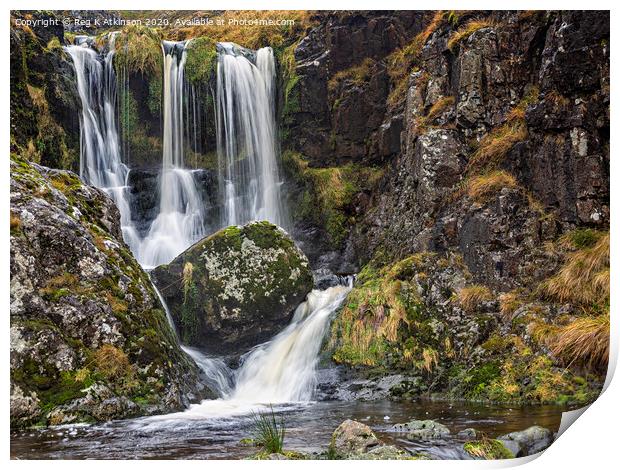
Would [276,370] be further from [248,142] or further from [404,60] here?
[404,60]

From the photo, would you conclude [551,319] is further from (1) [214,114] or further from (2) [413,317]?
(1) [214,114]

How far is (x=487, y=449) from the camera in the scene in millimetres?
4629

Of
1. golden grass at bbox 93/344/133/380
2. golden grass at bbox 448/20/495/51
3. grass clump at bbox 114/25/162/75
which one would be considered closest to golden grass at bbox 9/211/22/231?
golden grass at bbox 93/344/133/380

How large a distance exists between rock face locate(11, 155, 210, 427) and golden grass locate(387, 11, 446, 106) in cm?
567

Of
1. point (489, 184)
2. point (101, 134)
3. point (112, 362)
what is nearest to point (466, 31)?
point (489, 184)

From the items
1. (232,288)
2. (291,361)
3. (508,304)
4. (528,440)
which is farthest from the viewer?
(232,288)

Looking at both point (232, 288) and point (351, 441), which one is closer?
point (351, 441)

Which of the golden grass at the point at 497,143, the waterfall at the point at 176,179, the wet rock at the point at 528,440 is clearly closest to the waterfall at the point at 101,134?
the waterfall at the point at 176,179

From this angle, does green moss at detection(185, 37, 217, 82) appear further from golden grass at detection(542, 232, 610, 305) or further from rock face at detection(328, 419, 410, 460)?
rock face at detection(328, 419, 410, 460)

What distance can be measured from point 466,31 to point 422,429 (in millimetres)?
5790

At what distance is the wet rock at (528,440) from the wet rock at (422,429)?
491mm

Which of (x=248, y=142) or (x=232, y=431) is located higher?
(x=248, y=142)

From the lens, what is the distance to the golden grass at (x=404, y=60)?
8.94 m

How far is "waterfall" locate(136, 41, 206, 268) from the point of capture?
10.1m
